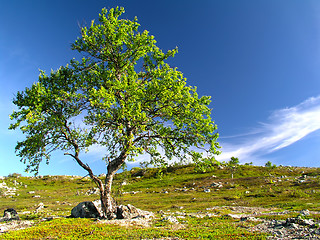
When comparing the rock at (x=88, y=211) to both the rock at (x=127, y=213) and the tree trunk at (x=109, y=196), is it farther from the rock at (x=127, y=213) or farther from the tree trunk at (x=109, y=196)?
the rock at (x=127, y=213)

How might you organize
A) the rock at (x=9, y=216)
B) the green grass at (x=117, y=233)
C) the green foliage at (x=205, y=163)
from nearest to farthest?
the green grass at (x=117, y=233) < the green foliage at (x=205, y=163) < the rock at (x=9, y=216)

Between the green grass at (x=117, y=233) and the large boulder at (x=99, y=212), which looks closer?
the green grass at (x=117, y=233)

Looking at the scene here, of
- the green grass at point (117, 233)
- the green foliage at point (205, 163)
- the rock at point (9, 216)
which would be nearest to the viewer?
the green grass at point (117, 233)

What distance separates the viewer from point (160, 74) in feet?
69.5

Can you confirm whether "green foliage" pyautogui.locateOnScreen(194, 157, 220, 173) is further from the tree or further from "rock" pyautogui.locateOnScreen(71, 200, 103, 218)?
"rock" pyautogui.locateOnScreen(71, 200, 103, 218)

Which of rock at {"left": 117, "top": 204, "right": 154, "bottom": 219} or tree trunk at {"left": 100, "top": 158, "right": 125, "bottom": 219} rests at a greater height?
tree trunk at {"left": 100, "top": 158, "right": 125, "bottom": 219}

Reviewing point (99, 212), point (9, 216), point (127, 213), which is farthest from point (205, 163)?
point (9, 216)

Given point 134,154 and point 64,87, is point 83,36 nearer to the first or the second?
point 64,87

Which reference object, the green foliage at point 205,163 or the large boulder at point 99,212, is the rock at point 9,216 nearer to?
the large boulder at point 99,212

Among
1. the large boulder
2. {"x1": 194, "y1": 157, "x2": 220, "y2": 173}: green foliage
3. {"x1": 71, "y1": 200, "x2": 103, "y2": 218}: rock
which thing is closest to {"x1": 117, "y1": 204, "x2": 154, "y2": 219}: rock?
the large boulder

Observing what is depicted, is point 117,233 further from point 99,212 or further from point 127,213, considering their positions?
point 99,212

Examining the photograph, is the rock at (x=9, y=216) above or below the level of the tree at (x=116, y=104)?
below

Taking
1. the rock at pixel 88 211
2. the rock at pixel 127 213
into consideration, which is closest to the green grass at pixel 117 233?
the rock at pixel 127 213

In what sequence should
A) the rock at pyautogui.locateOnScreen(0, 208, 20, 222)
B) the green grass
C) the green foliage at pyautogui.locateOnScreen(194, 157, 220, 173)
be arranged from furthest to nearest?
the rock at pyautogui.locateOnScreen(0, 208, 20, 222) < the green foliage at pyautogui.locateOnScreen(194, 157, 220, 173) < the green grass
